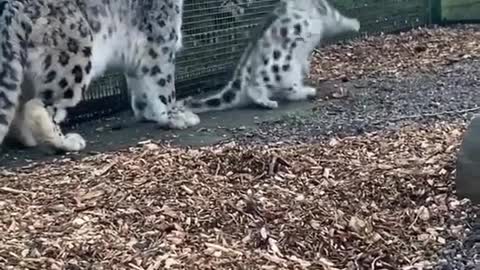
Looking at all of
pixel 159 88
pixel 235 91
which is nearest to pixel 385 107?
pixel 235 91

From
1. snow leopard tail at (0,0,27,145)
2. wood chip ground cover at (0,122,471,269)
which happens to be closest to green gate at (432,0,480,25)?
wood chip ground cover at (0,122,471,269)

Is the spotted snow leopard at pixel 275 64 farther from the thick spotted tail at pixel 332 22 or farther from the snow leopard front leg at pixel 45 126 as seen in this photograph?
the snow leopard front leg at pixel 45 126

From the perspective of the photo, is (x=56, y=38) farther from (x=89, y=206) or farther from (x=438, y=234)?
(x=438, y=234)

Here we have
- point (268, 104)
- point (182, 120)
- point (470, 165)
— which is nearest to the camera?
point (470, 165)

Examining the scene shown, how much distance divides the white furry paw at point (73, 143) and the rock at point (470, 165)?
2.69 metres

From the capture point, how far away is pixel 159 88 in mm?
6820

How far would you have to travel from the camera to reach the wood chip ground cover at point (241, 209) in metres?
3.56

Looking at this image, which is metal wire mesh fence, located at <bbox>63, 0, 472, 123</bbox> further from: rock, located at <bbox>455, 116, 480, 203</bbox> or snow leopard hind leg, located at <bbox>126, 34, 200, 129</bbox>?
rock, located at <bbox>455, 116, 480, 203</bbox>

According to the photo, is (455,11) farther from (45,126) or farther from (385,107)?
(45,126)

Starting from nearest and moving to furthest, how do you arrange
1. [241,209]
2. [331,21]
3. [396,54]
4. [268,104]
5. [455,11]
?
[241,209] < [268,104] < [331,21] < [396,54] < [455,11]

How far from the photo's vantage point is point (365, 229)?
12.3 feet

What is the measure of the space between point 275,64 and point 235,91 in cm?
37

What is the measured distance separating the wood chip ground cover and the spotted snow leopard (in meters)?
2.30

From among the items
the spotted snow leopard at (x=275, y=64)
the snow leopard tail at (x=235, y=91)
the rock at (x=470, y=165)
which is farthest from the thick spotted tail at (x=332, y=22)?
the rock at (x=470, y=165)
